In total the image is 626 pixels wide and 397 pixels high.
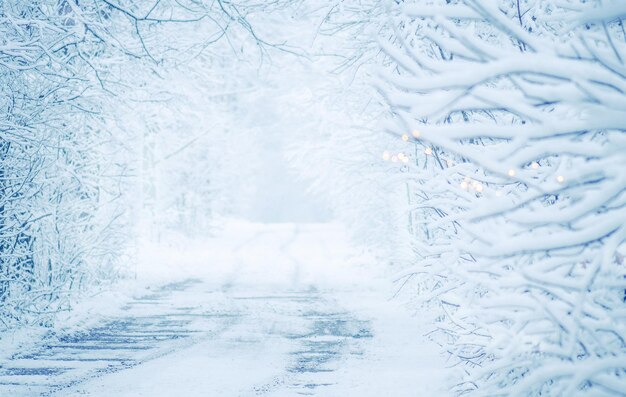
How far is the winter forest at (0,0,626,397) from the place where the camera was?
2.86 metres

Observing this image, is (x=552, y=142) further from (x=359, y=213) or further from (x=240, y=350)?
(x=359, y=213)

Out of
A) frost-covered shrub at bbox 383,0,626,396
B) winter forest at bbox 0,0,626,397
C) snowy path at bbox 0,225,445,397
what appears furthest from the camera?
snowy path at bbox 0,225,445,397

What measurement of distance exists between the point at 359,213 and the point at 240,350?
1202 cm

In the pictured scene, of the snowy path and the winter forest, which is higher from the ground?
the winter forest

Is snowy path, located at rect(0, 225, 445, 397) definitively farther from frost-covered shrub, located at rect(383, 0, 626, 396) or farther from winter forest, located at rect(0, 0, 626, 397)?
frost-covered shrub, located at rect(383, 0, 626, 396)

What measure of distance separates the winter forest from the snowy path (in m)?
0.04

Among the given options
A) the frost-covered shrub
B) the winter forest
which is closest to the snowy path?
the winter forest

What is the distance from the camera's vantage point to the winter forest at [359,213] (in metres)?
2.86

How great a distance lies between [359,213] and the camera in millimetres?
19531

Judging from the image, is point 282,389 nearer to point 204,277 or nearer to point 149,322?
point 149,322

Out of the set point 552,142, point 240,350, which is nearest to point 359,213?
point 240,350

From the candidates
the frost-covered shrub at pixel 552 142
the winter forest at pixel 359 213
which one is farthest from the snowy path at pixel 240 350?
the frost-covered shrub at pixel 552 142

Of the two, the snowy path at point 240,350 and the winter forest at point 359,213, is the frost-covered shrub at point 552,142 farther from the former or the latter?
the snowy path at point 240,350

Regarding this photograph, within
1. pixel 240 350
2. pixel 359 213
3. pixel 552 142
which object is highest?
pixel 359 213
